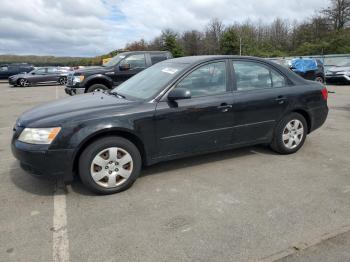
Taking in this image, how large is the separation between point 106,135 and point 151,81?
3.81ft

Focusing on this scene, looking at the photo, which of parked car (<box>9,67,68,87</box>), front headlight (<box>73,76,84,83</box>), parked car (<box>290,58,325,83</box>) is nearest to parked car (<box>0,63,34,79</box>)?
parked car (<box>9,67,68,87</box>)

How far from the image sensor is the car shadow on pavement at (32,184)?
3959 millimetres

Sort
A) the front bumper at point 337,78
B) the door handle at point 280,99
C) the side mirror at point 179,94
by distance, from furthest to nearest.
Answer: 1. the front bumper at point 337,78
2. the door handle at point 280,99
3. the side mirror at point 179,94

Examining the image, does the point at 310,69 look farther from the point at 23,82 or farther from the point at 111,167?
the point at 23,82

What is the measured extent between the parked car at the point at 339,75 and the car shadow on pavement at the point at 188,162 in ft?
51.9

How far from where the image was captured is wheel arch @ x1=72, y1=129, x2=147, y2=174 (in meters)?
3.67

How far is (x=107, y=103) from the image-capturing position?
4074 millimetres

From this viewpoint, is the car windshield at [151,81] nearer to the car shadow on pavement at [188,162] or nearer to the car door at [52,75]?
the car shadow on pavement at [188,162]

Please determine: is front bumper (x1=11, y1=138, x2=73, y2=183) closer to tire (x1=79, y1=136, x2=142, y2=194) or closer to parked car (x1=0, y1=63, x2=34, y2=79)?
tire (x1=79, y1=136, x2=142, y2=194)

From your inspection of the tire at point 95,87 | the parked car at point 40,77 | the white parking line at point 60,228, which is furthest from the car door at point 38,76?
the white parking line at point 60,228

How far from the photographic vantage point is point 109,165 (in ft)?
12.4

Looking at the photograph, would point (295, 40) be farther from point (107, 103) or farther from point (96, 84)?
point (107, 103)

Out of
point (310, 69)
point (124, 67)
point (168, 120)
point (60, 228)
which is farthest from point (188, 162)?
point (310, 69)

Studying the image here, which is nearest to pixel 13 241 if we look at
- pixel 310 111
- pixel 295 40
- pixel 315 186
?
pixel 315 186
